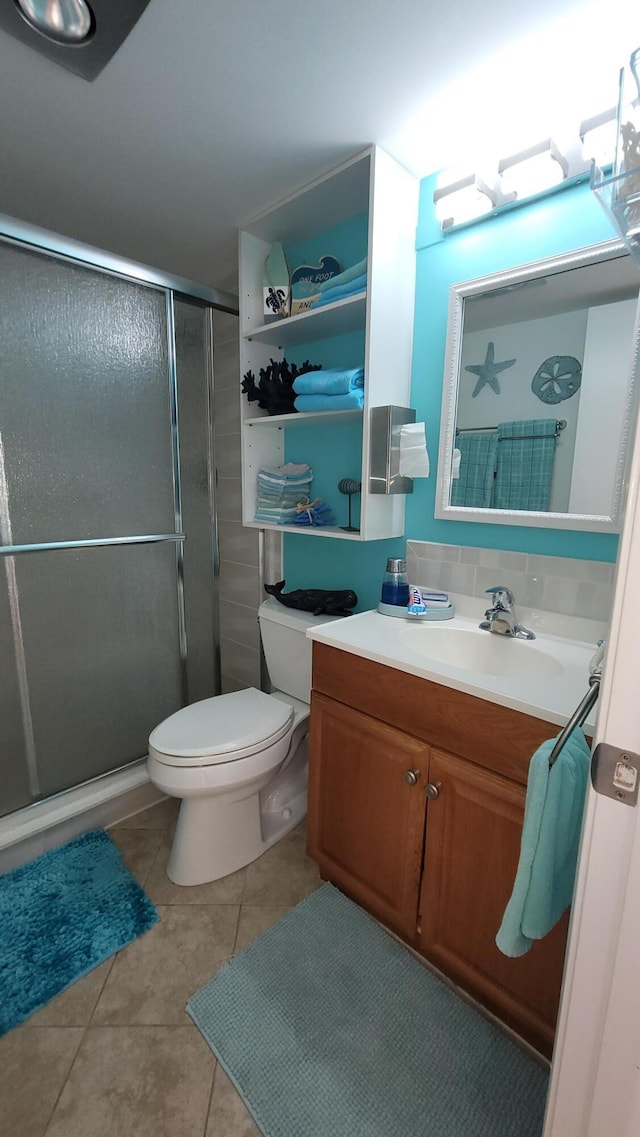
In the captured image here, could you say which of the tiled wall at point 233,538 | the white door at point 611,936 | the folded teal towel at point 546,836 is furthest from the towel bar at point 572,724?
the tiled wall at point 233,538

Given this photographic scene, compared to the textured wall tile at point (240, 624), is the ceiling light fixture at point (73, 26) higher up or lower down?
higher up

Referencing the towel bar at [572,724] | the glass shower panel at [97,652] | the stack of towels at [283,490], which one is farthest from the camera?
the stack of towels at [283,490]


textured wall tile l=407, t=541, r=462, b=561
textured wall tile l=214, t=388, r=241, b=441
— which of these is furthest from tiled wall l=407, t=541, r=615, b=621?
textured wall tile l=214, t=388, r=241, b=441

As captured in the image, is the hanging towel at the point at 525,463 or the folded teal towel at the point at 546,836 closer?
the folded teal towel at the point at 546,836

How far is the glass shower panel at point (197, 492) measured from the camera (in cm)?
190

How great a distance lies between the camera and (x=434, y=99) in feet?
3.65

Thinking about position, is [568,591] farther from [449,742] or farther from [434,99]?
[434,99]

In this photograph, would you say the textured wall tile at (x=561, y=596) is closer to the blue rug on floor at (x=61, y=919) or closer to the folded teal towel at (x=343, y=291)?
the folded teal towel at (x=343, y=291)

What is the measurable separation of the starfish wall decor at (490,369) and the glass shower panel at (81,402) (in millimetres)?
1157

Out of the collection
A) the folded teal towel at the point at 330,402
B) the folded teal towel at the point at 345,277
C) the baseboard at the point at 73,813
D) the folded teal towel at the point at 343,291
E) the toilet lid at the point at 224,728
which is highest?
the folded teal towel at the point at 345,277

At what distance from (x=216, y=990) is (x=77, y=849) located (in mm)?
740

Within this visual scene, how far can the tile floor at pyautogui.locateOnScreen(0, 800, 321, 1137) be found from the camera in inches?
37.3

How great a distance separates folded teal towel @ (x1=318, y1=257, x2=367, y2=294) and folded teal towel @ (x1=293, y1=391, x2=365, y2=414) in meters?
0.34

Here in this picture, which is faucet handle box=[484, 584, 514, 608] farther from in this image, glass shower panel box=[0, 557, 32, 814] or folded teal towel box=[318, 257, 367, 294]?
glass shower panel box=[0, 557, 32, 814]
